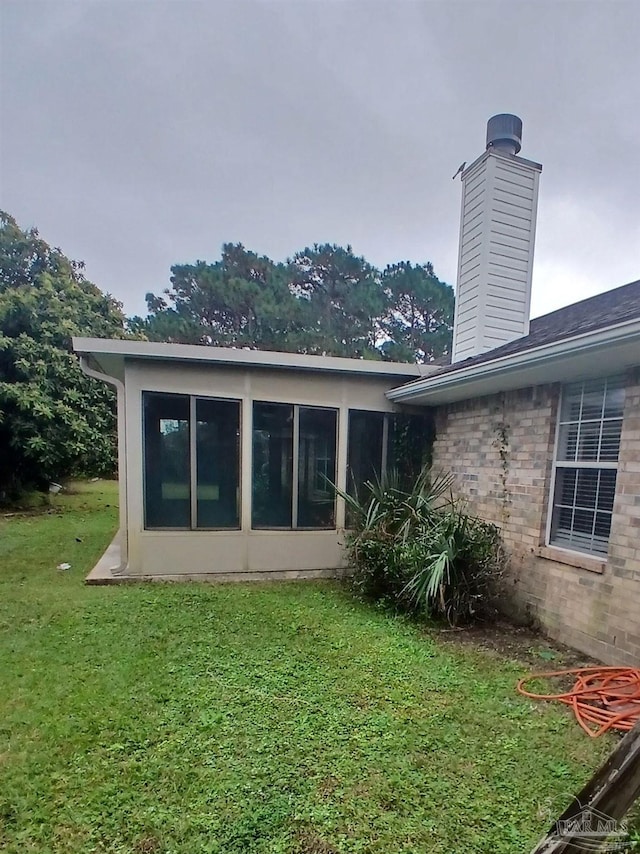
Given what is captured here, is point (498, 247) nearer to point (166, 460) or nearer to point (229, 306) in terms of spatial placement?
point (166, 460)

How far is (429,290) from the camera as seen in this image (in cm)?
1952

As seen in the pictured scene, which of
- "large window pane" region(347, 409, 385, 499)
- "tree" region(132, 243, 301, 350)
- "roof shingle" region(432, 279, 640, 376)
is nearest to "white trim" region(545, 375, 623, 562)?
"roof shingle" region(432, 279, 640, 376)

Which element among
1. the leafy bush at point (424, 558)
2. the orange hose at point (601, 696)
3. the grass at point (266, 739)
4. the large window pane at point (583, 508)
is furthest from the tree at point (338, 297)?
the orange hose at point (601, 696)

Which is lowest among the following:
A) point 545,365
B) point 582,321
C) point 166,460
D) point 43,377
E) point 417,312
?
point 166,460

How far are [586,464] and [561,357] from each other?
1171 millimetres

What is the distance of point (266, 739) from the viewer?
2484 mm

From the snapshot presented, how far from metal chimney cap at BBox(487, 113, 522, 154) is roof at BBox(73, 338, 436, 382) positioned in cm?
311

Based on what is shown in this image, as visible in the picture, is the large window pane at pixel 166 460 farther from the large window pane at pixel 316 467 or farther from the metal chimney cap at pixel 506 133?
the metal chimney cap at pixel 506 133

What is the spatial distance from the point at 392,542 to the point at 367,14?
7104 millimetres

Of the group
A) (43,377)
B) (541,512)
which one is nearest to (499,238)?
(541,512)

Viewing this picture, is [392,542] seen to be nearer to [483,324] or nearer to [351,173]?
[483,324]

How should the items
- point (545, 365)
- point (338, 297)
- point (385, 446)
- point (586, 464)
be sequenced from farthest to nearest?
point (338, 297)
point (385, 446)
point (586, 464)
point (545, 365)

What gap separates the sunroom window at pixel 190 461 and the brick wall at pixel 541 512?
9.74 ft

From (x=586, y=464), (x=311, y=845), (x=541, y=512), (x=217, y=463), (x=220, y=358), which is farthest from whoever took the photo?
(x=217, y=463)
